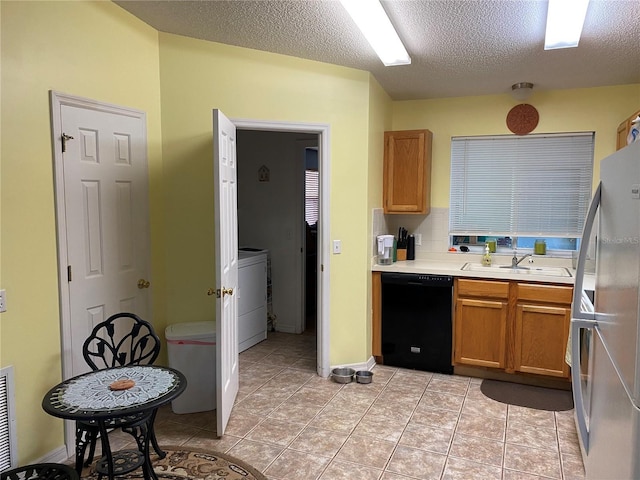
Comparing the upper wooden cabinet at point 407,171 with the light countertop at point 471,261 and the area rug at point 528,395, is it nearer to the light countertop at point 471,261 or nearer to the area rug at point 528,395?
the light countertop at point 471,261

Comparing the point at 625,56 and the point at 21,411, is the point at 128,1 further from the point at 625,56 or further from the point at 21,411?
the point at 625,56

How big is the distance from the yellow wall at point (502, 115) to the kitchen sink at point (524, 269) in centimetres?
74

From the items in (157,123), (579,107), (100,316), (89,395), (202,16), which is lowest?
(89,395)

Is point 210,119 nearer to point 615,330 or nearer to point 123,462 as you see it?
point 123,462

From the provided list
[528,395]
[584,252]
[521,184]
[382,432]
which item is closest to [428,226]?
[521,184]

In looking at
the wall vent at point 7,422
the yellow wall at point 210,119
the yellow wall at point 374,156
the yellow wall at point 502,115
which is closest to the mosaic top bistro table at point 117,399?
the wall vent at point 7,422

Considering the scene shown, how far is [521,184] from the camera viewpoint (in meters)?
4.25

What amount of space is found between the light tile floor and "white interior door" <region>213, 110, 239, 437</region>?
0.24 meters

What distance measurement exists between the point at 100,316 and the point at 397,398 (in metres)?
2.14

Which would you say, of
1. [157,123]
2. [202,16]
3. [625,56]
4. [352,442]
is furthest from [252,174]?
[625,56]

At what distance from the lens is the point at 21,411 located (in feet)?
7.57

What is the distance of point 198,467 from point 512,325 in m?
→ 2.56

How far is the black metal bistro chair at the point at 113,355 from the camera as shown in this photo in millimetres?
2213

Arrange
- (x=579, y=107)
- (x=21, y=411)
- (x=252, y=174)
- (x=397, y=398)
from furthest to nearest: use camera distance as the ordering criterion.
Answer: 1. (x=252, y=174)
2. (x=579, y=107)
3. (x=397, y=398)
4. (x=21, y=411)
